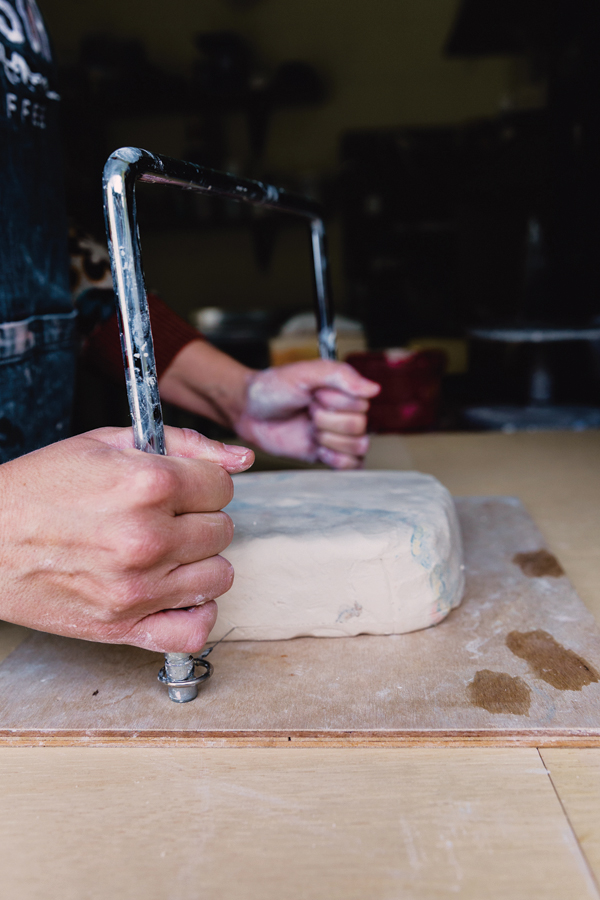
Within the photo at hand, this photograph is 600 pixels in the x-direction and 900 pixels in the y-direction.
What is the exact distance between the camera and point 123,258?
51cm

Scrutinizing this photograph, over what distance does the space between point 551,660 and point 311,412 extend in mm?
560

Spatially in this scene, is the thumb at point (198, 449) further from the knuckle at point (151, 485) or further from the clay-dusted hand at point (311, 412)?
the clay-dusted hand at point (311, 412)

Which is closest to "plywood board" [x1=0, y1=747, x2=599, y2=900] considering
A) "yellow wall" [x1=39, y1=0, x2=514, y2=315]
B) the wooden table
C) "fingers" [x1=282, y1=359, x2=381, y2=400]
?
the wooden table

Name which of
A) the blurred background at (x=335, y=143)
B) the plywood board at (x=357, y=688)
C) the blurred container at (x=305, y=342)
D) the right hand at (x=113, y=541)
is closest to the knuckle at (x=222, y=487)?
the right hand at (x=113, y=541)

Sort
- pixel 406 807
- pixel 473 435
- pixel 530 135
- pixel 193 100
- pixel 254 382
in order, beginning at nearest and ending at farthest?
pixel 406 807, pixel 254 382, pixel 473 435, pixel 530 135, pixel 193 100

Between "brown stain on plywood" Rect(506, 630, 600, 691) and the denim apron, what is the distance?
0.57 metres

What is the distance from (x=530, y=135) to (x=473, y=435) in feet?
6.63

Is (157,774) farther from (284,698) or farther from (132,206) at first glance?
(132,206)

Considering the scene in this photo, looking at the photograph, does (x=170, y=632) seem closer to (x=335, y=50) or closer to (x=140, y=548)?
(x=140, y=548)

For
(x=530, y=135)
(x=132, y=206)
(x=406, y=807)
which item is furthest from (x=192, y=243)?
(x=406, y=807)

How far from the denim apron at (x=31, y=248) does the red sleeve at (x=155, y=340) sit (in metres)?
0.17

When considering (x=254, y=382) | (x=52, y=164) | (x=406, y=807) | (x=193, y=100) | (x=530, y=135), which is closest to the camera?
(x=406, y=807)

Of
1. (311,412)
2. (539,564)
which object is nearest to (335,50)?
(311,412)

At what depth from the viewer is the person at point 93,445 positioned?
49cm
